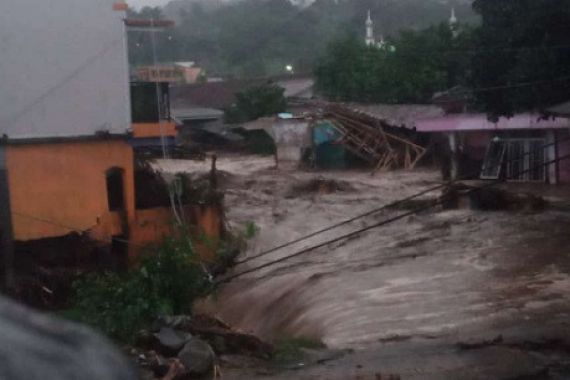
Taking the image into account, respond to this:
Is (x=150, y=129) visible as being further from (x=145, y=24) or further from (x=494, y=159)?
(x=494, y=159)

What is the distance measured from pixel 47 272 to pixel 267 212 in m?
10.5

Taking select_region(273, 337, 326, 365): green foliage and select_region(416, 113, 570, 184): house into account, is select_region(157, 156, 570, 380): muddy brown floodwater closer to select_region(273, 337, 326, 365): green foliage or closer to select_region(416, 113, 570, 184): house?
select_region(273, 337, 326, 365): green foliage

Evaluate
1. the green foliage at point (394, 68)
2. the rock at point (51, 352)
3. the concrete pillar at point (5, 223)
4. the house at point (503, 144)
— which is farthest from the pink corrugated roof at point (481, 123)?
the rock at point (51, 352)

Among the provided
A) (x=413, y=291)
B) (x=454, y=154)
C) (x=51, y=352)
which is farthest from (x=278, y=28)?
(x=51, y=352)

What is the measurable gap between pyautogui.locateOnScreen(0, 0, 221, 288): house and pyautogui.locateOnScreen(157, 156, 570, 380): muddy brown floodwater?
2260 mm

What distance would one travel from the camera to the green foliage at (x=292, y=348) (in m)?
9.70

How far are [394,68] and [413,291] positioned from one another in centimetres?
2234

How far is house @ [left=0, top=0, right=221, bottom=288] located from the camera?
1475 cm

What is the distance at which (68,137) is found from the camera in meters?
15.3

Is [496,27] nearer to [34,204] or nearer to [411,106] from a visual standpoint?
[34,204]

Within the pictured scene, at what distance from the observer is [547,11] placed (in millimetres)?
14805

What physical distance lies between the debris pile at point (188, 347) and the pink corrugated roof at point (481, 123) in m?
14.0

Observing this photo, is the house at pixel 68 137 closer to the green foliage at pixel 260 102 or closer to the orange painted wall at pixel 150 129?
the orange painted wall at pixel 150 129

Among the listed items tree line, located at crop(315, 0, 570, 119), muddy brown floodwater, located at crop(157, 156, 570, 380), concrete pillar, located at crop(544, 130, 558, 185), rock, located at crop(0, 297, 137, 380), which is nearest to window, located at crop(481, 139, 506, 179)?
concrete pillar, located at crop(544, 130, 558, 185)
